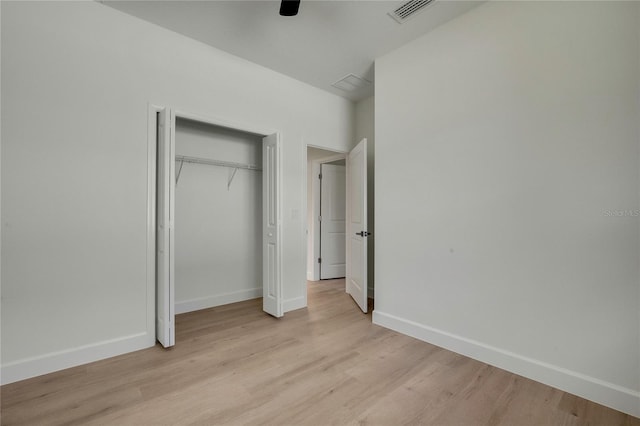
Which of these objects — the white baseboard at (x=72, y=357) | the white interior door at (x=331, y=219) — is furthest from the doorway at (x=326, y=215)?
the white baseboard at (x=72, y=357)

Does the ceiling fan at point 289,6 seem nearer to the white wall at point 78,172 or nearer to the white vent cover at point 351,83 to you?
the white wall at point 78,172

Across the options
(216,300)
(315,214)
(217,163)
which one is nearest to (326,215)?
(315,214)

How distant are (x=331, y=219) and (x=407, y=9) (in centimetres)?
347

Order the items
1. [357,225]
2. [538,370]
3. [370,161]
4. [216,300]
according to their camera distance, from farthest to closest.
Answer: [370,161] → [357,225] → [216,300] → [538,370]

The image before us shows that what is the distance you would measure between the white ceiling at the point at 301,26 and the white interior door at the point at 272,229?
935 mm

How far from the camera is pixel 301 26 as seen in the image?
8.80ft

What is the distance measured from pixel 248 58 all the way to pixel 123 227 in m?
2.20

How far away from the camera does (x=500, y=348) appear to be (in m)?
2.29

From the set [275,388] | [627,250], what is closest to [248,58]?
[275,388]

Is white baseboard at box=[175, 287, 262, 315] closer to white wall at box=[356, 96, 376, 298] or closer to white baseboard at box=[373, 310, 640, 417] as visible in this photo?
white wall at box=[356, 96, 376, 298]

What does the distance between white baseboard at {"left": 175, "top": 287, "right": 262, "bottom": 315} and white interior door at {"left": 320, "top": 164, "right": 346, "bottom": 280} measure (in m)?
1.57

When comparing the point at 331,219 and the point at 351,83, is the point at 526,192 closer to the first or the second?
the point at 351,83

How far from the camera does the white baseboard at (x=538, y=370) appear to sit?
1.77 m

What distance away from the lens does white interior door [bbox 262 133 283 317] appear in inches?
130
